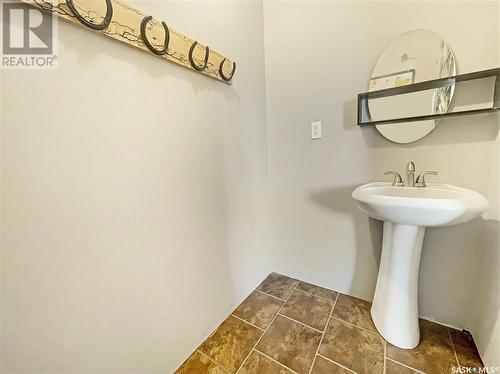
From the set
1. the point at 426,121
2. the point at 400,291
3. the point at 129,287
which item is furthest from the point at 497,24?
the point at 129,287

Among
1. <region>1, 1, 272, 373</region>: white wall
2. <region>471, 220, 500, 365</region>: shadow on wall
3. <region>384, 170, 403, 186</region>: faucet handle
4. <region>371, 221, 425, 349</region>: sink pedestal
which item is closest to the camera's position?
<region>1, 1, 272, 373</region>: white wall

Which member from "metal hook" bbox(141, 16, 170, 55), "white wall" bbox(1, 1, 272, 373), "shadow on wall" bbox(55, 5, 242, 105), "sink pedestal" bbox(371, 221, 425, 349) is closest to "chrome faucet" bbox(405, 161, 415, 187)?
"sink pedestal" bbox(371, 221, 425, 349)

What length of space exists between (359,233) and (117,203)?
1.33 metres

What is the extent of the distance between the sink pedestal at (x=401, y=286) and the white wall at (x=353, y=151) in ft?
0.72

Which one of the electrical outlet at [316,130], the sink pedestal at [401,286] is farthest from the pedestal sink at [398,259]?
the electrical outlet at [316,130]

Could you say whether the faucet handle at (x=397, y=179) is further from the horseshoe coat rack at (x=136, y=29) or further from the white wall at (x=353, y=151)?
the horseshoe coat rack at (x=136, y=29)

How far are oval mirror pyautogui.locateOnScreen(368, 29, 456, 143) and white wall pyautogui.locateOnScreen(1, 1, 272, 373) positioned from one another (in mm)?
831

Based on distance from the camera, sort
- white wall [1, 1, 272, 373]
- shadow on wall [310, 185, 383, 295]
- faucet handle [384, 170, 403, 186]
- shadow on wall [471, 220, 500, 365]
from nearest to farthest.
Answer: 1. white wall [1, 1, 272, 373]
2. shadow on wall [471, 220, 500, 365]
3. faucet handle [384, 170, 403, 186]
4. shadow on wall [310, 185, 383, 295]

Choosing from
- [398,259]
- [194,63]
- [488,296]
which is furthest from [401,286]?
[194,63]

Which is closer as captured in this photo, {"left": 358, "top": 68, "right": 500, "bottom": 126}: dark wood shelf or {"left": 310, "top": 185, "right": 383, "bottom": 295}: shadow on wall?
{"left": 358, "top": 68, "right": 500, "bottom": 126}: dark wood shelf

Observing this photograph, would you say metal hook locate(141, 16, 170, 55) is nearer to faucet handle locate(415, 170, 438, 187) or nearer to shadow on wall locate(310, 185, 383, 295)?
shadow on wall locate(310, 185, 383, 295)

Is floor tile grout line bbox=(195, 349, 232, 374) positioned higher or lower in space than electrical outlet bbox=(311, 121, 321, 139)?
lower

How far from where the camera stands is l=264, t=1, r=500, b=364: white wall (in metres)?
0.95

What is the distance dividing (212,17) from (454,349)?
2.03 meters
